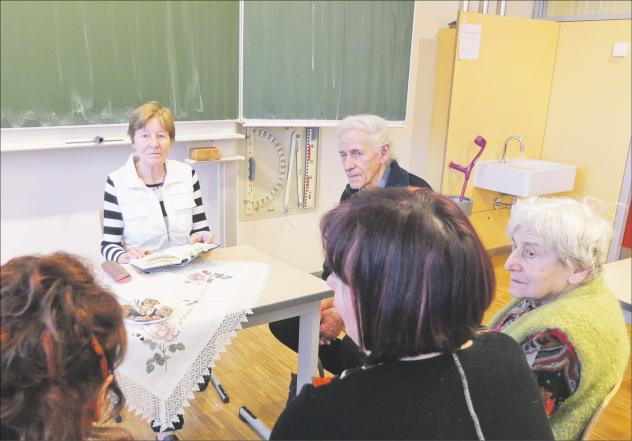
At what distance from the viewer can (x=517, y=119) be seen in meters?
→ 4.29

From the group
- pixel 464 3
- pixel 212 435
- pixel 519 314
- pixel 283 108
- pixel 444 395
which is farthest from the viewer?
pixel 464 3

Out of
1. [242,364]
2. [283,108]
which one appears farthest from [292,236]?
[242,364]

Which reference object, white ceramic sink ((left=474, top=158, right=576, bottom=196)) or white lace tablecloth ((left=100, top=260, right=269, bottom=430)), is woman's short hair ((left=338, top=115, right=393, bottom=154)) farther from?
white ceramic sink ((left=474, top=158, right=576, bottom=196))

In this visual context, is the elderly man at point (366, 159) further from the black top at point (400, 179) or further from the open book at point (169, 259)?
the open book at point (169, 259)

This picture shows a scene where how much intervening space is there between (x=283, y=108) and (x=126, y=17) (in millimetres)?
979

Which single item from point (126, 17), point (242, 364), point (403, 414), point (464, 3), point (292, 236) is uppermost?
point (464, 3)

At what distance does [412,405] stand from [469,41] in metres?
3.48

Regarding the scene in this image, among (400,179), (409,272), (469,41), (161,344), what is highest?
(469,41)

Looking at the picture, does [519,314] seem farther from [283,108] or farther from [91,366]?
[283,108]

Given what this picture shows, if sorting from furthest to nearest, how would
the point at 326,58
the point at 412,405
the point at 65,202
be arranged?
the point at 326,58, the point at 65,202, the point at 412,405

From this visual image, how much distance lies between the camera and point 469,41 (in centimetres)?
375

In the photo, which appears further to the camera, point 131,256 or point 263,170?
point 263,170

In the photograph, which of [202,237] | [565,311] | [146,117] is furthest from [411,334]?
[146,117]

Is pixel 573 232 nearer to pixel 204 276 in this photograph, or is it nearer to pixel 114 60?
pixel 204 276
